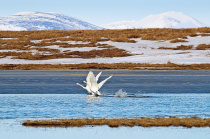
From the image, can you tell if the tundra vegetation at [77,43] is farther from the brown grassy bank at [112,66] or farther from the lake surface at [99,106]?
the lake surface at [99,106]

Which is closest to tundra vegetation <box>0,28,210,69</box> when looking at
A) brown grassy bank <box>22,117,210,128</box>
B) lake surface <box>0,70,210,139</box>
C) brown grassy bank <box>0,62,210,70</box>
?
brown grassy bank <box>0,62,210,70</box>

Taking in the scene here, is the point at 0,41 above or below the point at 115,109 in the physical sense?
above

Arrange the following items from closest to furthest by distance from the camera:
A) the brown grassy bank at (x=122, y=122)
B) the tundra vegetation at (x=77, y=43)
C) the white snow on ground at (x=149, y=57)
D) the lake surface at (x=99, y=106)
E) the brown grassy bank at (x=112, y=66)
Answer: the lake surface at (x=99, y=106)
the brown grassy bank at (x=122, y=122)
the brown grassy bank at (x=112, y=66)
the tundra vegetation at (x=77, y=43)
the white snow on ground at (x=149, y=57)

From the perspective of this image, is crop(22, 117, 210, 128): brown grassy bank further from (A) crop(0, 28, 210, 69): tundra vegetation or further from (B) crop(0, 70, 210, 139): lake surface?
(A) crop(0, 28, 210, 69): tundra vegetation

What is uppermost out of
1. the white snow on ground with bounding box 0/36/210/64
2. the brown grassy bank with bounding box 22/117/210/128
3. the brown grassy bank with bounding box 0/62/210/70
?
the white snow on ground with bounding box 0/36/210/64

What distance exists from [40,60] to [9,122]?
4110cm

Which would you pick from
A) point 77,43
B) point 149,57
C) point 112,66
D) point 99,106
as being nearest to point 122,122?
point 99,106

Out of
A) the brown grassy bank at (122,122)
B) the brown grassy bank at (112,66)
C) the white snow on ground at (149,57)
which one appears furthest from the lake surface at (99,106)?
the white snow on ground at (149,57)

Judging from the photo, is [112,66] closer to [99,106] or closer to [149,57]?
[149,57]

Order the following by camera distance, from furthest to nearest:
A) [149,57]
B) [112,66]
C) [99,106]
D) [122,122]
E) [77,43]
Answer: [77,43], [149,57], [112,66], [99,106], [122,122]

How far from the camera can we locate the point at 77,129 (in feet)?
43.7

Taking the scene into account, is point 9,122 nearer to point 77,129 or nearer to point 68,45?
point 77,129

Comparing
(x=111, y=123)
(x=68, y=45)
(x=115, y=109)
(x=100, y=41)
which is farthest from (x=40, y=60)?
(x=111, y=123)

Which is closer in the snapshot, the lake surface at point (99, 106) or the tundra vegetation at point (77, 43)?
the lake surface at point (99, 106)
